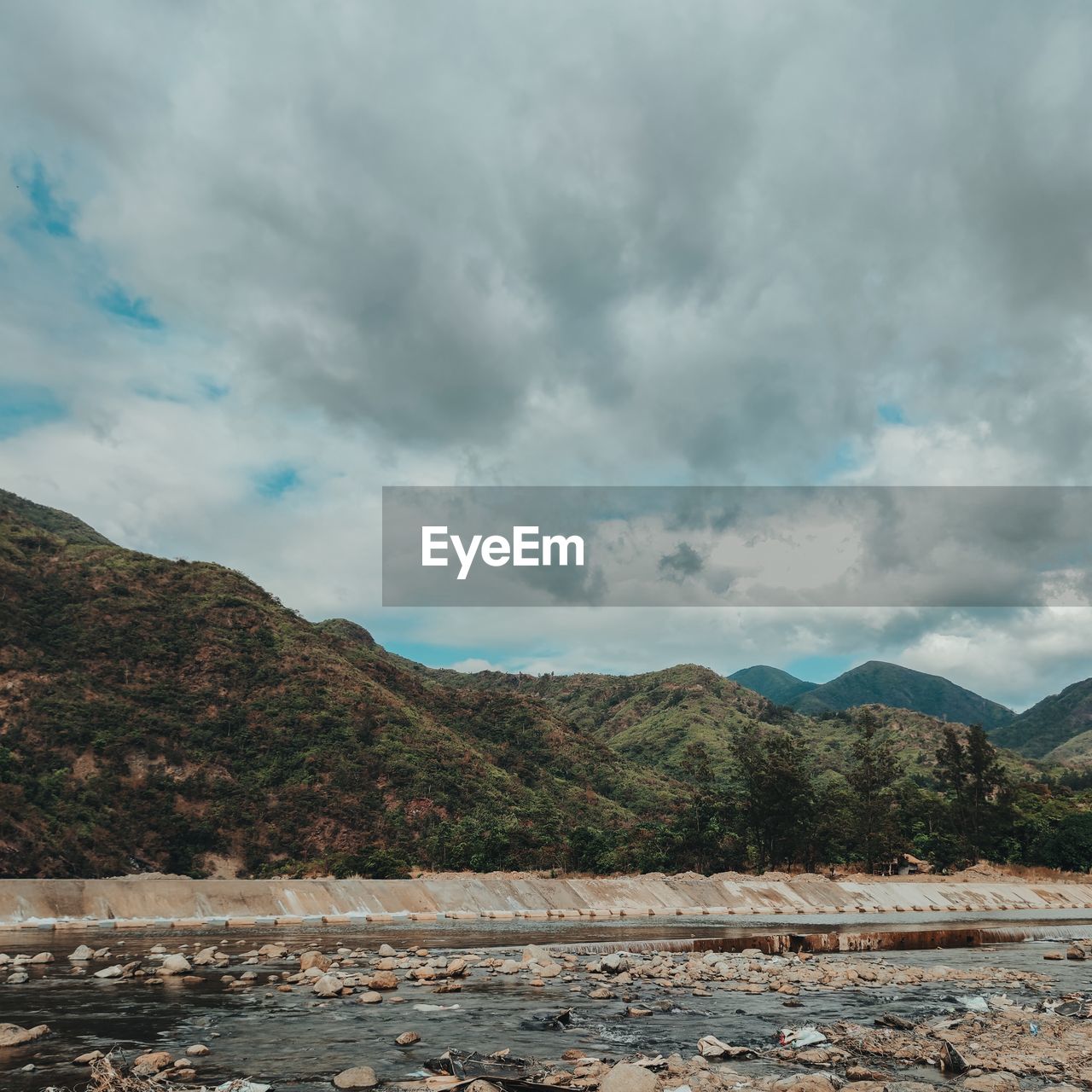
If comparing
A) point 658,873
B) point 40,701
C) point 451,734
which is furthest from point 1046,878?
point 40,701

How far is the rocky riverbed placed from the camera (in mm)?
16016

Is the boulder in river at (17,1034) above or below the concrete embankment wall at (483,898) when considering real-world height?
above

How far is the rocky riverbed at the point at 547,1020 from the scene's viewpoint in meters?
16.0

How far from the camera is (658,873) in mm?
86938

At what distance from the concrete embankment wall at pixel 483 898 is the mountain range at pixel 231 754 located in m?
20.6

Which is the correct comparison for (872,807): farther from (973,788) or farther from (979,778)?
(979,778)

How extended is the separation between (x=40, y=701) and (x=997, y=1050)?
10759 cm

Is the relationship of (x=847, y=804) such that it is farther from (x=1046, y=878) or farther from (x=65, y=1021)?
(x=65, y=1021)

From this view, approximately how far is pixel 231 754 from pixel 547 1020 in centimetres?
9752

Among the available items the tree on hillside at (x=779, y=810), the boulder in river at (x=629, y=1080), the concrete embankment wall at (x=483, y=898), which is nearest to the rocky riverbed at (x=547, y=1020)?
the boulder in river at (x=629, y=1080)

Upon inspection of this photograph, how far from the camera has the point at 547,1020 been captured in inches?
856

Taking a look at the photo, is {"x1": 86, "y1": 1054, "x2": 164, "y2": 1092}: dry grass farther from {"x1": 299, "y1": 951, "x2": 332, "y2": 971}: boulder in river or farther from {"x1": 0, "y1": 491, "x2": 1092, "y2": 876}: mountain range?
{"x1": 0, "y1": 491, "x2": 1092, "y2": 876}: mountain range

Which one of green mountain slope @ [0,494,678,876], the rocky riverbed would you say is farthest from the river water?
green mountain slope @ [0,494,678,876]

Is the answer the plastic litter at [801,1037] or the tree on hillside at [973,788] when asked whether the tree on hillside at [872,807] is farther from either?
the plastic litter at [801,1037]
